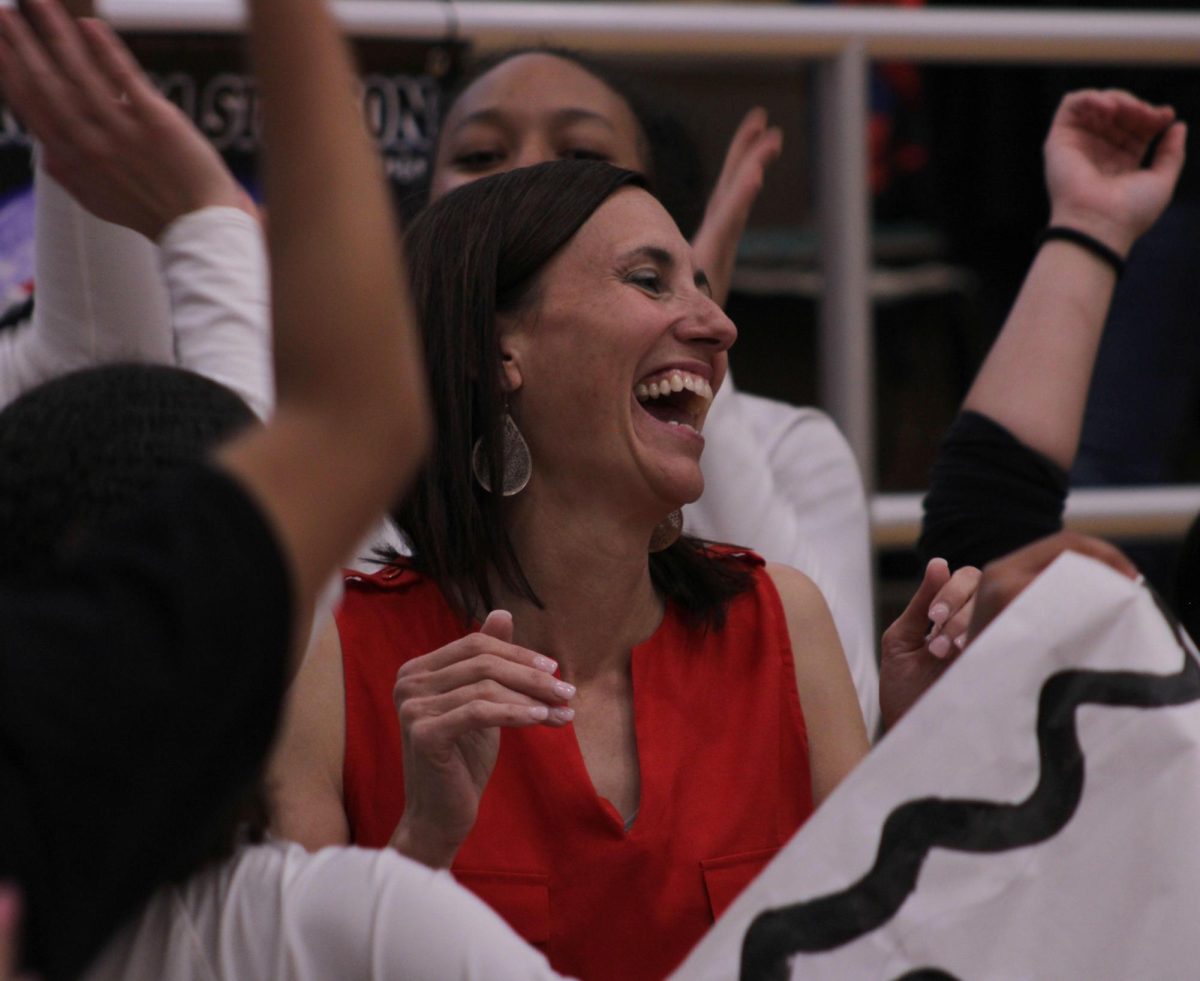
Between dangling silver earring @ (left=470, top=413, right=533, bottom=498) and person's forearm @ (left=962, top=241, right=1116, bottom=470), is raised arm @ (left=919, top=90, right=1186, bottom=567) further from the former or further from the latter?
dangling silver earring @ (left=470, top=413, right=533, bottom=498)

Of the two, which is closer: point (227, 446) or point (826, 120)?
point (227, 446)

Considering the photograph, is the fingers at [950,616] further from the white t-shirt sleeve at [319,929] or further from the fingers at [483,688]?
the white t-shirt sleeve at [319,929]

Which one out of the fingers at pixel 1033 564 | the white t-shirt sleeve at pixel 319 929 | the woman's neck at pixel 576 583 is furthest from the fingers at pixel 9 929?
the woman's neck at pixel 576 583

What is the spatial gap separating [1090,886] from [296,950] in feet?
1.76

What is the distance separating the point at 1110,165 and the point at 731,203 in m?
0.51

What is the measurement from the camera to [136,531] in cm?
72

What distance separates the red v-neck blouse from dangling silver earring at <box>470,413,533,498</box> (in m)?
0.12

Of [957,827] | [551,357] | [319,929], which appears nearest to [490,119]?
[551,357]

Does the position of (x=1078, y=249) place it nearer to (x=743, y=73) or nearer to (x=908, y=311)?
(x=743, y=73)

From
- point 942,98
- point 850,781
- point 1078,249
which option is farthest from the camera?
point 942,98

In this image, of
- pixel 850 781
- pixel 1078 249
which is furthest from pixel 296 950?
pixel 1078 249

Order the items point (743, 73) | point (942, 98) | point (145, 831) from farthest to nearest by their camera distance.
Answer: point (743, 73) < point (942, 98) < point (145, 831)

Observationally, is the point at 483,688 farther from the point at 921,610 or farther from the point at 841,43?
the point at 841,43

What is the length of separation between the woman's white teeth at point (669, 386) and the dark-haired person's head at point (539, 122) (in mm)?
570
